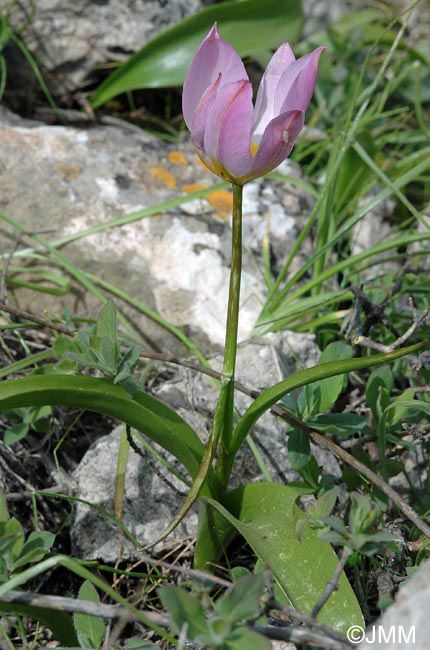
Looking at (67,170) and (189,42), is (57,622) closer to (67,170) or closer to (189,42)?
(67,170)

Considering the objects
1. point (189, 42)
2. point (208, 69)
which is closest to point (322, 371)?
point (208, 69)

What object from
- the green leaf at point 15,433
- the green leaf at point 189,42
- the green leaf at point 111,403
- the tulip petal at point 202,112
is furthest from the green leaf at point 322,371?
the green leaf at point 189,42

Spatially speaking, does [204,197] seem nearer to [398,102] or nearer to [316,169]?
[316,169]

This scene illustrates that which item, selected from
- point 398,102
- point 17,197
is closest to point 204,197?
point 17,197

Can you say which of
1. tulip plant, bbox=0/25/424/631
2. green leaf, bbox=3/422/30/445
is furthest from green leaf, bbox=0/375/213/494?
green leaf, bbox=3/422/30/445

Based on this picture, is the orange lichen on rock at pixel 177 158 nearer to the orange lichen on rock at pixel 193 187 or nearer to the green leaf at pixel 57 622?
the orange lichen on rock at pixel 193 187

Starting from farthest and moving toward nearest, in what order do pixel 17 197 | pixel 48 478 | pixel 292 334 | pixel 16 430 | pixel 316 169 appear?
pixel 316 169 < pixel 17 197 < pixel 292 334 < pixel 48 478 < pixel 16 430

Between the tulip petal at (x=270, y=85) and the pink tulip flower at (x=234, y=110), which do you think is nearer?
the pink tulip flower at (x=234, y=110)
